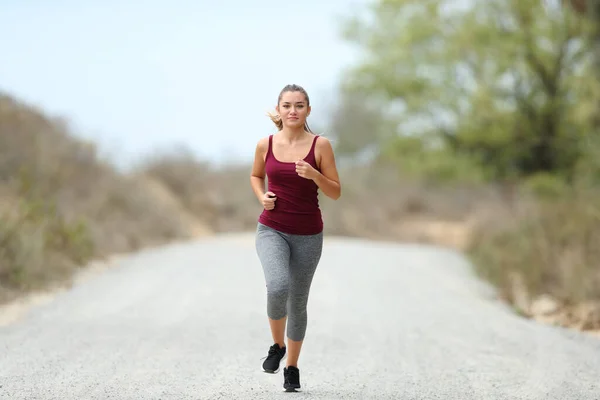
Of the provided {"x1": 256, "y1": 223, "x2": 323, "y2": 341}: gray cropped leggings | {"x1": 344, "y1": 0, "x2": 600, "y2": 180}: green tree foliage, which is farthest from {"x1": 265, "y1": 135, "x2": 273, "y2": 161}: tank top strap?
{"x1": 344, "y1": 0, "x2": 600, "y2": 180}: green tree foliage

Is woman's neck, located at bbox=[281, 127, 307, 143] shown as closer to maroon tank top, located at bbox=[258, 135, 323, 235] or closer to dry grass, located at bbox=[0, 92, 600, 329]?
maroon tank top, located at bbox=[258, 135, 323, 235]

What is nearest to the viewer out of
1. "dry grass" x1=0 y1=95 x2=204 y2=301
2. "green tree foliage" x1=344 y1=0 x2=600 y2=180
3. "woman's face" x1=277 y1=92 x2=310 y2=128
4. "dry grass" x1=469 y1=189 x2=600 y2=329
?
"woman's face" x1=277 y1=92 x2=310 y2=128

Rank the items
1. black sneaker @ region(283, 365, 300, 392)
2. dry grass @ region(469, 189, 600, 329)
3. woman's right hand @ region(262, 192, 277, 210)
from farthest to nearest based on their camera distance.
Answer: dry grass @ region(469, 189, 600, 329) → black sneaker @ region(283, 365, 300, 392) → woman's right hand @ region(262, 192, 277, 210)

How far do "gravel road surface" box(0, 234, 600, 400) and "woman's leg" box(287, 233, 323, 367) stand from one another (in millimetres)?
409

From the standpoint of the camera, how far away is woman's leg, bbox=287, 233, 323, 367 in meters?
5.57

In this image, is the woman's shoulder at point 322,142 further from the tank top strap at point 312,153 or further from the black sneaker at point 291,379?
the black sneaker at point 291,379

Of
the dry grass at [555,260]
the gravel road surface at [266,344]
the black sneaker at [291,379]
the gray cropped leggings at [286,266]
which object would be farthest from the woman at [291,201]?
the dry grass at [555,260]

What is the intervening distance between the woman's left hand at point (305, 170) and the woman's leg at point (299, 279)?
1.60 ft

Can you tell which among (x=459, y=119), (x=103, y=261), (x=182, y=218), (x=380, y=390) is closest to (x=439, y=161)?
(x=459, y=119)

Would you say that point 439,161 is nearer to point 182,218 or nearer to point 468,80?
point 468,80

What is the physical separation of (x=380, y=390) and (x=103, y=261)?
32.7ft

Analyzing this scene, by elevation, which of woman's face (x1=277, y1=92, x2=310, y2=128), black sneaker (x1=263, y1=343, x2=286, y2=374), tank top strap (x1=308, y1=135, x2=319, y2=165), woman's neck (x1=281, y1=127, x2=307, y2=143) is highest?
woman's face (x1=277, y1=92, x2=310, y2=128)

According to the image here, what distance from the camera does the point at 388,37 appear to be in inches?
1089

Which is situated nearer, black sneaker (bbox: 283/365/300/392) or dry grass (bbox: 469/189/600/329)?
black sneaker (bbox: 283/365/300/392)
